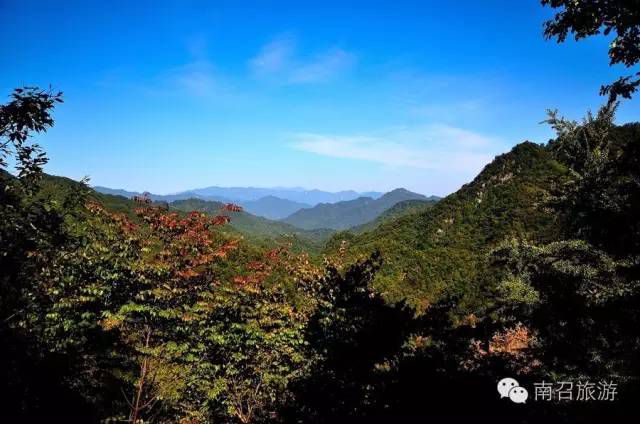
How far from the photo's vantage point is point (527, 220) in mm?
50938

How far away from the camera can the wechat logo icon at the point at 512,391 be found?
6523mm

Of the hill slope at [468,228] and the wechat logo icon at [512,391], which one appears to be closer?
the wechat logo icon at [512,391]

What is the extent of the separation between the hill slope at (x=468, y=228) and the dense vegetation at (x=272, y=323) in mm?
30222

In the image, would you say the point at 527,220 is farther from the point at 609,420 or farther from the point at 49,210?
the point at 49,210

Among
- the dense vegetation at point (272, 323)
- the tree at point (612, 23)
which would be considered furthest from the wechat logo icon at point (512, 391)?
the tree at point (612, 23)

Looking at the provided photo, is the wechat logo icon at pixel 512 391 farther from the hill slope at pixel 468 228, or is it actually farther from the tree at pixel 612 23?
the hill slope at pixel 468 228

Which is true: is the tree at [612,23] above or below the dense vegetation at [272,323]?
above

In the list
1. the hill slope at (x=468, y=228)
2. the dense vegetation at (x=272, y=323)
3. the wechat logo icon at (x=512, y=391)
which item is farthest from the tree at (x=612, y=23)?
the hill slope at (x=468, y=228)

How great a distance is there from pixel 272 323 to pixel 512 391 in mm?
5999

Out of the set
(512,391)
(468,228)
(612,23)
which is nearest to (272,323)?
(512,391)

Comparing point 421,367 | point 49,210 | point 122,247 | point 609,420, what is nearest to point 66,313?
point 122,247

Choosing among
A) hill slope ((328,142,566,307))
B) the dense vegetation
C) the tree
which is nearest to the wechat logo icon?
the dense vegetation

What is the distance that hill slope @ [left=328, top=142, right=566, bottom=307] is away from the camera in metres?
49.8

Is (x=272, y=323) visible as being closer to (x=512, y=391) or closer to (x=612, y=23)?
(x=512, y=391)
